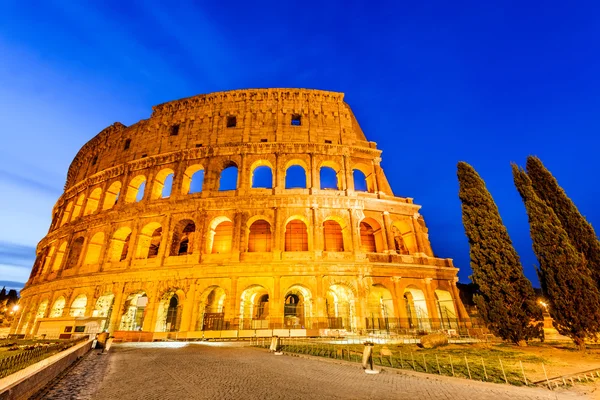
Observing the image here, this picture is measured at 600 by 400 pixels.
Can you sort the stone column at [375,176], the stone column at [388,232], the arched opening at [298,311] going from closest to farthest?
the arched opening at [298,311]
the stone column at [388,232]
the stone column at [375,176]

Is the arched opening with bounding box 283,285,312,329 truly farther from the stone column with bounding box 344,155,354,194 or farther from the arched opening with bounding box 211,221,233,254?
the stone column with bounding box 344,155,354,194

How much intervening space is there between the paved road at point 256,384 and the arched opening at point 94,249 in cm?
1828

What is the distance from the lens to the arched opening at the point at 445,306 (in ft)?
64.1

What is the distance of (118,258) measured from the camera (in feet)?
74.5

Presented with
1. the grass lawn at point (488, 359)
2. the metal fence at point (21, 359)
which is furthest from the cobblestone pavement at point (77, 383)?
the grass lawn at point (488, 359)

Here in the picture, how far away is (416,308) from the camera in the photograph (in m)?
21.1

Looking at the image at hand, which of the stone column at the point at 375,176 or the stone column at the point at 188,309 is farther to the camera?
the stone column at the point at 375,176

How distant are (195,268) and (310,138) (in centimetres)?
1362

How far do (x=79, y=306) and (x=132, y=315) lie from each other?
513 cm

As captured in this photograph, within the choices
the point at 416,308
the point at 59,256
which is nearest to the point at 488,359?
the point at 416,308

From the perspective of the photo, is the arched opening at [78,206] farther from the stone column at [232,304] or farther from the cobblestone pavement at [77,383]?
the cobblestone pavement at [77,383]

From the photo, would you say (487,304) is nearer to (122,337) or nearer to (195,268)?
(195,268)

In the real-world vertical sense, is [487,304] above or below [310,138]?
below

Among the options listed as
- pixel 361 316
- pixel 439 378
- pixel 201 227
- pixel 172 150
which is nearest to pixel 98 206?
pixel 172 150
